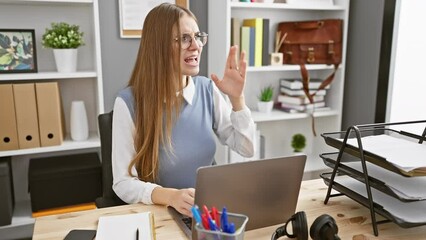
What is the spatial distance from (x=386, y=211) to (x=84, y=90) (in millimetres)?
1942

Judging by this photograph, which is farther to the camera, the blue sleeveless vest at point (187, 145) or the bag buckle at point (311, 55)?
the bag buckle at point (311, 55)

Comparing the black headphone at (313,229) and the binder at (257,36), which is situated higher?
the binder at (257,36)

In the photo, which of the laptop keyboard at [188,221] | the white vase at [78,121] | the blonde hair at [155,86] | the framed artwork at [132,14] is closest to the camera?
the laptop keyboard at [188,221]

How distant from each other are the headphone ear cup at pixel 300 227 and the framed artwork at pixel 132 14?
72.0 inches

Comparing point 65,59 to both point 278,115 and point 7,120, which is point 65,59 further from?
point 278,115

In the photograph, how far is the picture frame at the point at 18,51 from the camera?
211cm

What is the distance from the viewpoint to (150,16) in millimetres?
1384

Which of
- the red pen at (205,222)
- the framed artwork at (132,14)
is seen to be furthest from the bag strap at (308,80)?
the red pen at (205,222)

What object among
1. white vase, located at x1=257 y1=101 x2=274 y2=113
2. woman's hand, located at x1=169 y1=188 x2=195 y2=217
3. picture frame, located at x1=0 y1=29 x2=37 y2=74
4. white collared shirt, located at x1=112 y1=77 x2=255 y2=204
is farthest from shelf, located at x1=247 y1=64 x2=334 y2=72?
woman's hand, located at x1=169 y1=188 x2=195 y2=217

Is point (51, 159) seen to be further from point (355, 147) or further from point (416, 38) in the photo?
point (416, 38)

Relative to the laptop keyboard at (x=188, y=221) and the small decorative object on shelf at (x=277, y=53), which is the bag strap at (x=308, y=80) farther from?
the laptop keyboard at (x=188, y=221)

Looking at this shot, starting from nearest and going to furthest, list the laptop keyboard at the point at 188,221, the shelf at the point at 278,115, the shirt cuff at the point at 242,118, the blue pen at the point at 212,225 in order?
the blue pen at the point at 212,225
the laptop keyboard at the point at 188,221
the shirt cuff at the point at 242,118
the shelf at the point at 278,115

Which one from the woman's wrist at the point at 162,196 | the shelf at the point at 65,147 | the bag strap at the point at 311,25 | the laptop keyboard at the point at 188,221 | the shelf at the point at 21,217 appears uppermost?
the bag strap at the point at 311,25

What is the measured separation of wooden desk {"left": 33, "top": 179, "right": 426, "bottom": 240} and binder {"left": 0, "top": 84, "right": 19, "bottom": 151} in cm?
119
